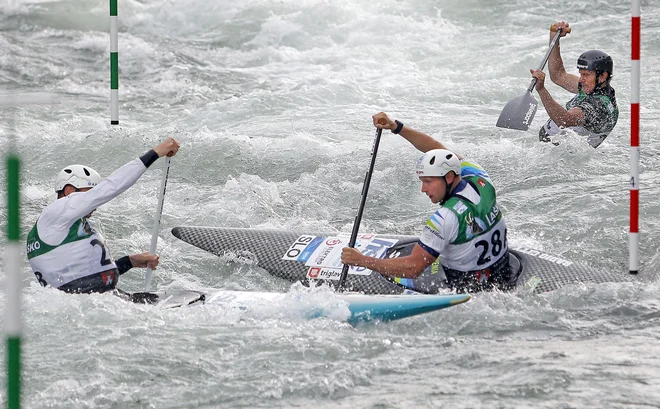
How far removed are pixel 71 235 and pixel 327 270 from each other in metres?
1.58

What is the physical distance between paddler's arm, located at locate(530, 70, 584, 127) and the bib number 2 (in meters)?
2.06

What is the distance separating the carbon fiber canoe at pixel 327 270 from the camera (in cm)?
537

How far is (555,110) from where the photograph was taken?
7.07m

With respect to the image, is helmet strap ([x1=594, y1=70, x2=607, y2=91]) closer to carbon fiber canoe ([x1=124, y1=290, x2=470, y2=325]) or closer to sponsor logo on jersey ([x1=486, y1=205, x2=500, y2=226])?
sponsor logo on jersey ([x1=486, y1=205, x2=500, y2=226])

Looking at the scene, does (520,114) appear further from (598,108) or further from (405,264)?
(405,264)

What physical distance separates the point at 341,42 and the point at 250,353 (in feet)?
31.7

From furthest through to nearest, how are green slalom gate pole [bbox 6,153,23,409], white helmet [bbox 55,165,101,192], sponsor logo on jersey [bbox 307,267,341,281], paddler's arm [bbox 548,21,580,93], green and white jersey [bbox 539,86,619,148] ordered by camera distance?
paddler's arm [bbox 548,21,580,93]
green and white jersey [bbox 539,86,619,148]
sponsor logo on jersey [bbox 307,267,341,281]
white helmet [bbox 55,165,101,192]
green slalom gate pole [bbox 6,153,23,409]

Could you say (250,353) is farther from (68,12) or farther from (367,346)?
(68,12)

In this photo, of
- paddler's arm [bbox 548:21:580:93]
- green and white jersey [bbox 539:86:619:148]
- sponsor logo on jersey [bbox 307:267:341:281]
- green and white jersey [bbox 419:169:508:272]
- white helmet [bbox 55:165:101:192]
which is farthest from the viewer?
paddler's arm [bbox 548:21:580:93]

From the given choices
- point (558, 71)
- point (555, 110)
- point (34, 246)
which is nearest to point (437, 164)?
point (34, 246)

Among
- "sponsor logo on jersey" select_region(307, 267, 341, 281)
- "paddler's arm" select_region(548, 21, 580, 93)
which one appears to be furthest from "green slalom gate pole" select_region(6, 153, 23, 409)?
"paddler's arm" select_region(548, 21, 580, 93)

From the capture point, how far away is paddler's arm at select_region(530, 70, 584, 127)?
700 centimetres

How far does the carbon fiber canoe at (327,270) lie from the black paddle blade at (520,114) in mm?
1976

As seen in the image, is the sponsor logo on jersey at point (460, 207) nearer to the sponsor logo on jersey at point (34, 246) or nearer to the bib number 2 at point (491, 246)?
the bib number 2 at point (491, 246)
